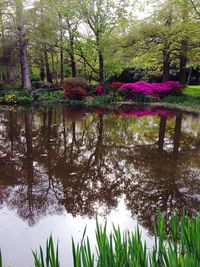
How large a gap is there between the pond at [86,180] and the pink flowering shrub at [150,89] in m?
7.56

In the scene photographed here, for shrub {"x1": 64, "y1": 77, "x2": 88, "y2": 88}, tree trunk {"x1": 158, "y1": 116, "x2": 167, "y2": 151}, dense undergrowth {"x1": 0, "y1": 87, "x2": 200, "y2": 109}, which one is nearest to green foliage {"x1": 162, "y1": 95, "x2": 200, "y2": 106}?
dense undergrowth {"x1": 0, "y1": 87, "x2": 200, "y2": 109}

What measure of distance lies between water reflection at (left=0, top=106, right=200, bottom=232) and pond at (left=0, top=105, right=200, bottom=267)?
0.6 inches

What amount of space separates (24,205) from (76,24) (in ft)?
59.5

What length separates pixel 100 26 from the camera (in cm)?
1847

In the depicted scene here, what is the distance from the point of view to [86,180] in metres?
5.03

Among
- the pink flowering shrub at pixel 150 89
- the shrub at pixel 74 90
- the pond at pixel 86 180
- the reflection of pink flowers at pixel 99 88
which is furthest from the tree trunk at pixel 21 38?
the pond at pixel 86 180

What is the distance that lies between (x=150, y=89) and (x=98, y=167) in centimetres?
1210

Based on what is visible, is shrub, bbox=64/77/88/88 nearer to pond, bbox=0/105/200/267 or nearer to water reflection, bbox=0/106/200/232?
water reflection, bbox=0/106/200/232

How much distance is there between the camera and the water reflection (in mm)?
4105

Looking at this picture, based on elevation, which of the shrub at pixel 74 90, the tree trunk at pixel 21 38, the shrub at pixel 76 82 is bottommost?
the shrub at pixel 74 90

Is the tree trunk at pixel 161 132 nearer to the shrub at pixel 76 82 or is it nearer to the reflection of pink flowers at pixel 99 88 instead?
the reflection of pink flowers at pixel 99 88

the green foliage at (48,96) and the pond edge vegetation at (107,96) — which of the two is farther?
the green foliage at (48,96)

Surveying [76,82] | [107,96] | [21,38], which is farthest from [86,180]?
[21,38]

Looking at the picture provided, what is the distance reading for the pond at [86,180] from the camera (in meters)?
3.50
